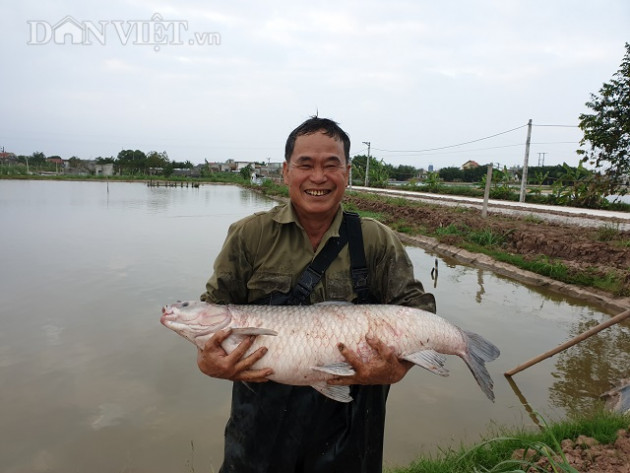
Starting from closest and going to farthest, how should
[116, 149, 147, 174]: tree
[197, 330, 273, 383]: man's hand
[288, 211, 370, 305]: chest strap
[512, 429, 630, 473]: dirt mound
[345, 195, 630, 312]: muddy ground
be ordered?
[197, 330, 273, 383]: man's hand → [288, 211, 370, 305]: chest strap → [512, 429, 630, 473]: dirt mound → [345, 195, 630, 312]: muddy ground → [116, 149, 147, 174]: tree

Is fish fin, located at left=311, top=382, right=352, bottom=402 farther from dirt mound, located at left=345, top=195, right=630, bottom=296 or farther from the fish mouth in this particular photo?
dirt mound, located at left=345, top=195, right=630, bottom=296

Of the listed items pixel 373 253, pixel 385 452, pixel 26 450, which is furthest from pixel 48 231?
pixel 373 253

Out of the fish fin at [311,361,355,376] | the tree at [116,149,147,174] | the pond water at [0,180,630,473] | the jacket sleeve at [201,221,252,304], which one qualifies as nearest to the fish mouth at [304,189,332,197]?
the jacket sleeve at [201,221,252,304]

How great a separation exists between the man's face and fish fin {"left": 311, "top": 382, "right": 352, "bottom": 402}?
844mm

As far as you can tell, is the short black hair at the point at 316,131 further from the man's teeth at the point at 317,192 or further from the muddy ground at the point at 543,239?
the muddy ground at the point at 543,239

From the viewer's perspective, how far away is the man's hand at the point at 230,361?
1.87 m

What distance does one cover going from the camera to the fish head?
204 centimetres

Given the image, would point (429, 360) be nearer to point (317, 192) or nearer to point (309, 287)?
point (309, 287)

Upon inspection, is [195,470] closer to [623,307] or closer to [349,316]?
[349,316]

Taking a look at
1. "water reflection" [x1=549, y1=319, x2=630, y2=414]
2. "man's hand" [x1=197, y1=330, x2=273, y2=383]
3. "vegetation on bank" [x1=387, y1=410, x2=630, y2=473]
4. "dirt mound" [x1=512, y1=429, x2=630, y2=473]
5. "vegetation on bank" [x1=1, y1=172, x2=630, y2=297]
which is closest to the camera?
"man's hand" [x1=197, y1=330, x2=273, y2=383]

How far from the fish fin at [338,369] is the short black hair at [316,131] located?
107 cm

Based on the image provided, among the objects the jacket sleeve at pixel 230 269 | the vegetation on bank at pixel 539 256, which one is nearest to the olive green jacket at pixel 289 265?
the jacket sleeve at pixel 230 269

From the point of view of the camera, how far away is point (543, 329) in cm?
722

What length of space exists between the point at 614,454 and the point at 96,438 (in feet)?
15.2
